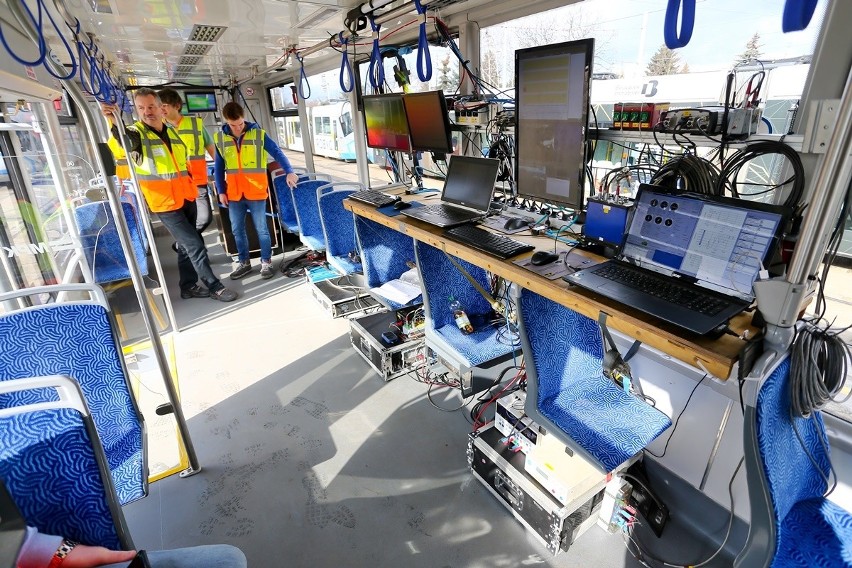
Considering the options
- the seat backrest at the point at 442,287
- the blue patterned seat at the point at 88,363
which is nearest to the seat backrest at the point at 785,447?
the seat backrest at the point at 442,287

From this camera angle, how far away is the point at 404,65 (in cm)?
307

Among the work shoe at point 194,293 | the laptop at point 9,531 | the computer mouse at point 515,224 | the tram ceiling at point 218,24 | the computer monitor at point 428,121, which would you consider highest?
the tram ceiling at point 218,24

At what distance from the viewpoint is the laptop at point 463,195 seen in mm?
2141

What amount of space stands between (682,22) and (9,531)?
1.94 meters

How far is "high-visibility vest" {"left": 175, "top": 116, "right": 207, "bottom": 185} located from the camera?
3.59 metres

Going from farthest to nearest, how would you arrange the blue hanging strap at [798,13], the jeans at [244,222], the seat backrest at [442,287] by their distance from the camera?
the jeans at [244,222]
the seat backrest at [442,287]
the blue hanging strap at [798,13]

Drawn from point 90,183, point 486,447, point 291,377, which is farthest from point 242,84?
point 486,447

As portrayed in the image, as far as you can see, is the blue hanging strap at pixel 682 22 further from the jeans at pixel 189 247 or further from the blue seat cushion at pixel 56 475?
the jeans at pixel 189 247

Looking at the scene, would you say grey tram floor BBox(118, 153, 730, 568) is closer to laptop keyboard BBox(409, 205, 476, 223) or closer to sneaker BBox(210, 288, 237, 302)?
sneaker BBox(210, 288, 237, 302)

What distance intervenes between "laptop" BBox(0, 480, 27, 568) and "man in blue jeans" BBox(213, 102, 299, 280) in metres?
3.30

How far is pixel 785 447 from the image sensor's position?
39.4 inches

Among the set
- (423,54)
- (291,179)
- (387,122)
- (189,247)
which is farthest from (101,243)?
(423,54)

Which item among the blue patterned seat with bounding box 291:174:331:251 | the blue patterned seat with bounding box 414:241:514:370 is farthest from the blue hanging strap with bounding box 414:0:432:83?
the blue patterned seat with bounding box 291:174:331:251

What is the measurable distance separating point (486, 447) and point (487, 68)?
223cm
